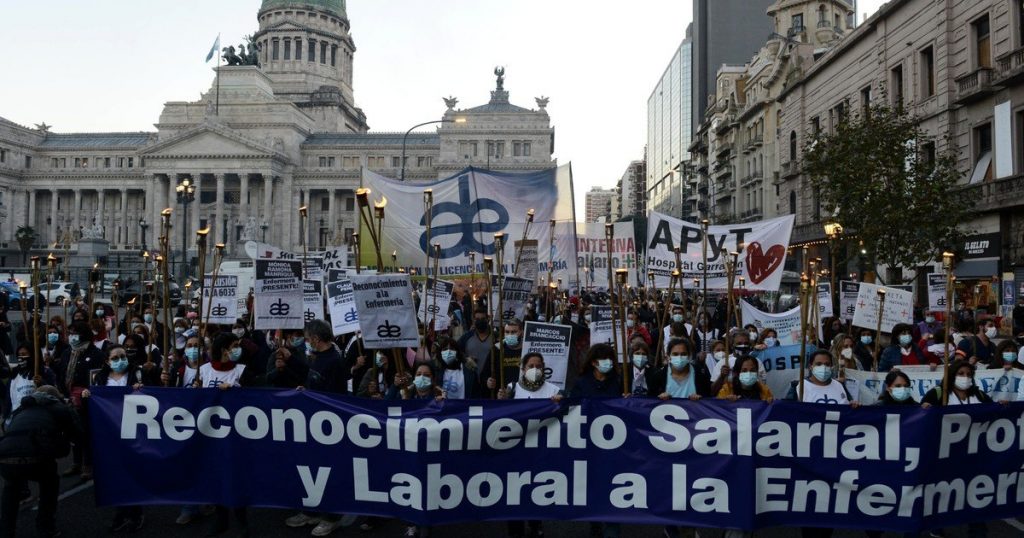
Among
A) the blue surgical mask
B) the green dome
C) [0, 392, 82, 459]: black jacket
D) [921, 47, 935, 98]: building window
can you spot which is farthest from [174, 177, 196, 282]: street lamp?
the green dome

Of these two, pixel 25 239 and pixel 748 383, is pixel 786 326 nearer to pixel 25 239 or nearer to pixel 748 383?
pixel 748 383

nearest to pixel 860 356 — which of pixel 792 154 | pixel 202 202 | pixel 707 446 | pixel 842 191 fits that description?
A: pixel 707 446

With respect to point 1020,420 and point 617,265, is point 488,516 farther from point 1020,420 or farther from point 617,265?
point 617,265

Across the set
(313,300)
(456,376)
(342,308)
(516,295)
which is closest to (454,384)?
(456,376)

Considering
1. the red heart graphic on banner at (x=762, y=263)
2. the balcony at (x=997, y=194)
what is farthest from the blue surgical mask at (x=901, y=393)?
the balcony at (x=997, y=194)

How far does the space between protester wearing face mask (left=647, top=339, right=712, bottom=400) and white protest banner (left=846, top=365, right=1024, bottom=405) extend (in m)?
2.45

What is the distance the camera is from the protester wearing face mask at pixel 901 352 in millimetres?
10305

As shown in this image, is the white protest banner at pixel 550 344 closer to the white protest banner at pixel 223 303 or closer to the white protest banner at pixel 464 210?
the white protest banner at pixel 464 210

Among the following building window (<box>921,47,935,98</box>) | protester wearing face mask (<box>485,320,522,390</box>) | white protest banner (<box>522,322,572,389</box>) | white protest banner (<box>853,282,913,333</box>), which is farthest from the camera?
building window (<box>921,47,935,98</box>)

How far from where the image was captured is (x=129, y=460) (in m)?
6.57

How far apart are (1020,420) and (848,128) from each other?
18.6 m

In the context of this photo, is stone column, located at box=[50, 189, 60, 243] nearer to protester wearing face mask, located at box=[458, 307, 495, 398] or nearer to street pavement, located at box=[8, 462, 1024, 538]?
protester wearing face mask, located at box=[458, 307, 495, 398]

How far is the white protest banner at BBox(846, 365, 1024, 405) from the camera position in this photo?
28.6ft

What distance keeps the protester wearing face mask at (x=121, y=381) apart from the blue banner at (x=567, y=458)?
43 cm
